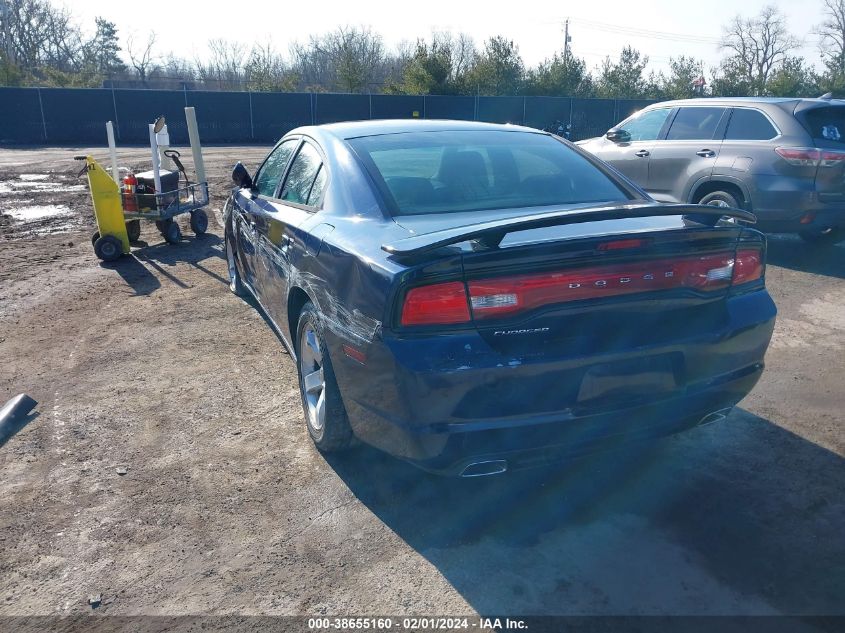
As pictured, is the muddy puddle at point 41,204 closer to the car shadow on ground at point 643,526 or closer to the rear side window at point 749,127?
the car shadow on ground at point 643,526

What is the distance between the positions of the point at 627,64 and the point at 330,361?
42.9 meters

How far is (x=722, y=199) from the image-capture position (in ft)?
26.6

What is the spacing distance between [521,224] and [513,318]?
0.36m

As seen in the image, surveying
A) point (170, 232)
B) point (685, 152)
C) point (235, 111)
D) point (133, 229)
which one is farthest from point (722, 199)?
point (235, 111)

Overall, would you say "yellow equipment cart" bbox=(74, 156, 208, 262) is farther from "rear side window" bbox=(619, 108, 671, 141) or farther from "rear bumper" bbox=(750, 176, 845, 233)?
"rear bumper" bbox=(750, 176, 845, 233)

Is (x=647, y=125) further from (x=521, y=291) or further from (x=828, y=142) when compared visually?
(x=521, y=291)

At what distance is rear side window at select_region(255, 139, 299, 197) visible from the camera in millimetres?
4844

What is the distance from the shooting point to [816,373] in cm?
470

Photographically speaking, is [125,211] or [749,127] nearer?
[749,127]

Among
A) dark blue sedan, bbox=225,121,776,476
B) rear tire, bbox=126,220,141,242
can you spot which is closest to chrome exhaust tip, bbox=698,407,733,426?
dark blue sedan, bbox=225,121,776,476

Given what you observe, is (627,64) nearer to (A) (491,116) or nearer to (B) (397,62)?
(A) (491,116)

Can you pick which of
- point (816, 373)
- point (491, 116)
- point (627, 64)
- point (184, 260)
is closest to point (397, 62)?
point (627, 64)

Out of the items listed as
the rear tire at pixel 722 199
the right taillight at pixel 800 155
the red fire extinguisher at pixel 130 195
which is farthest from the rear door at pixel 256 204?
the right taillight at pixel 800 155

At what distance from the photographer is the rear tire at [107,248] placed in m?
8.04
